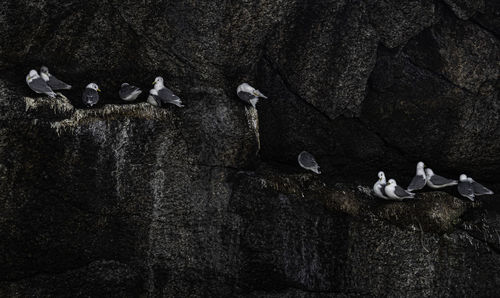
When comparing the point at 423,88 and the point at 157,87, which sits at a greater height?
the point at 423,88

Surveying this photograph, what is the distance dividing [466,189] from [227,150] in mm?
4646

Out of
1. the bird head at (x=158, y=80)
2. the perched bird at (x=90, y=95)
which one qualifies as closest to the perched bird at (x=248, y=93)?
the bird head at (x=158, y=80)

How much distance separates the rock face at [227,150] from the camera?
10.4m

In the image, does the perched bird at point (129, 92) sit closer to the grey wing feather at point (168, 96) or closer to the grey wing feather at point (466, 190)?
the grey wing feather at point (168, 96)

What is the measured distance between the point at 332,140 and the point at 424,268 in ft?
10.4

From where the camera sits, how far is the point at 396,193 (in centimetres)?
1095

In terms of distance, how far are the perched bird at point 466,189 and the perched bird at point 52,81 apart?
7.55 meters

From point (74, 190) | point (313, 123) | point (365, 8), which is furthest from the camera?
point (313, 123)

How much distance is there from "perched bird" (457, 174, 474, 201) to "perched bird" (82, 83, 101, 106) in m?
7.01

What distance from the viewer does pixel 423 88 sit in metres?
11.9

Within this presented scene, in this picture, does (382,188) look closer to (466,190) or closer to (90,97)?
(466,190)

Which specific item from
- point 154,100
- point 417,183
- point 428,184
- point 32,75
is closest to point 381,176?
point 417,183

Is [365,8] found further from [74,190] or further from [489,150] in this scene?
[74,190]

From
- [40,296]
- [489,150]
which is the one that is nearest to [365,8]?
[489,150]
